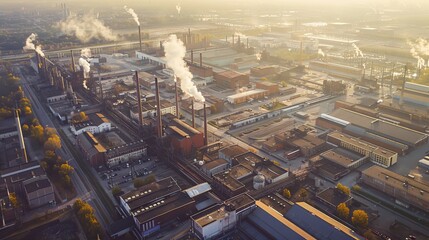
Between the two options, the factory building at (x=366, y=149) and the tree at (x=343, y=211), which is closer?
the tree at (x=343, y=211)

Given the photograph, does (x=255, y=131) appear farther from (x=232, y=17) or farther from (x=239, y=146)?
(x=232, y=17)

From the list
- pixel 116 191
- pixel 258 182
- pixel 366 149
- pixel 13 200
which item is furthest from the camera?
pixel 366 149

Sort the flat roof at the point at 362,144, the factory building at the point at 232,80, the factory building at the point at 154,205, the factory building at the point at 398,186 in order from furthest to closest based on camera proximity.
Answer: the factory building at the point at 232,80
the flat roof at the point at 362,144
the factory building at the point at 398,186
the factory building at the point at 154,205

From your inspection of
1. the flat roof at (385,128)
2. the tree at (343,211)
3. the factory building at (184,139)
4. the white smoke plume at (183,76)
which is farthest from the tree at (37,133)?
the flat roof at (385,128)

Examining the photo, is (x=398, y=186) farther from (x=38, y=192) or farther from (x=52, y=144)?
(x=52, y=144)

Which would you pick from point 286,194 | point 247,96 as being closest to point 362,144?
point 286,194

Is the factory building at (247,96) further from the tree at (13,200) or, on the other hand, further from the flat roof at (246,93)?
the tree at (13,200)

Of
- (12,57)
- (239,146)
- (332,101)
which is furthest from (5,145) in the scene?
(12,57)
